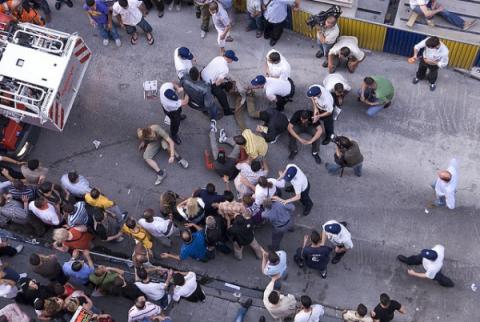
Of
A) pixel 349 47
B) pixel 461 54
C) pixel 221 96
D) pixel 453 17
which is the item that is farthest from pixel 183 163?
pixel 453 17

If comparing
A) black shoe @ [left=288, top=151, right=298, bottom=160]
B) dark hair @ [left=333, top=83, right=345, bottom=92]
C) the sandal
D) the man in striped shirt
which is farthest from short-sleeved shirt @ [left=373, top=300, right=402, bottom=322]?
the sandal

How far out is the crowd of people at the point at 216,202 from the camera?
9648mm

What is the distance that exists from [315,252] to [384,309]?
1.38m

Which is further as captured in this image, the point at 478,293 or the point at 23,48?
the point at 23,48

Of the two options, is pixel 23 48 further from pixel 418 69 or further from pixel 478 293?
pixel 478 293

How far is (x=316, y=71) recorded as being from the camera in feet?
42.7

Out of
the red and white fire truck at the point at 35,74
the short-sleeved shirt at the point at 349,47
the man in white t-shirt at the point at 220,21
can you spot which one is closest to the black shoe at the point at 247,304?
the red and white fire truck at the point at 35,74

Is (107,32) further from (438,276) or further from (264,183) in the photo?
(438,276)

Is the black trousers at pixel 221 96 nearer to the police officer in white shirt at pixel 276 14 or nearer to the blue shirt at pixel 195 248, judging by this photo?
the police officer in white shirt at pixel 276 14

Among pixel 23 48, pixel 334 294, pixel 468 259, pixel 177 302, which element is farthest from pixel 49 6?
pixel 468 259

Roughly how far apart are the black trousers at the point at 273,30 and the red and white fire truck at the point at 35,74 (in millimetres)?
3945

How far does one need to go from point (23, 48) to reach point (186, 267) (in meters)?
4.99

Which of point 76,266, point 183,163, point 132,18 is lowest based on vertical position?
point 183,163

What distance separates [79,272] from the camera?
9.78 metres
